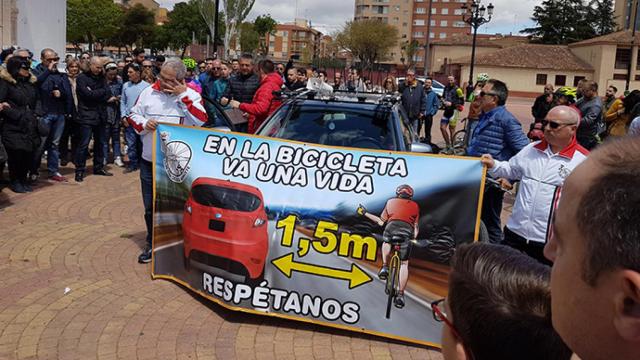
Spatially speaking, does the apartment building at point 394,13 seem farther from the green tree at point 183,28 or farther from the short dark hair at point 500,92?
the short dark hair at point 500,92

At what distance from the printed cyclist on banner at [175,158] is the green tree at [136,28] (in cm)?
6955

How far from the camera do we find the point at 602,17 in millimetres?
77562

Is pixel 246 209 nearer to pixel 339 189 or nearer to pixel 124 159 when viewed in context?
pixel 339 189

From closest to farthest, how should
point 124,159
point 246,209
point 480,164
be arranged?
point 480,164 → point 246,209 → point 124,159

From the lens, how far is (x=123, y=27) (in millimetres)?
69562

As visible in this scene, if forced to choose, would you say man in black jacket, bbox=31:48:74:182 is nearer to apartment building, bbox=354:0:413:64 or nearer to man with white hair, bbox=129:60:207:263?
man with white hair, bbox=129:60:207:263

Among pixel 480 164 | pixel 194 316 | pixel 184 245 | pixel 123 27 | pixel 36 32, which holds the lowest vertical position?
pixel 194 316

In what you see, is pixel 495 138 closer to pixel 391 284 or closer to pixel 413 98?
pixel 391 284

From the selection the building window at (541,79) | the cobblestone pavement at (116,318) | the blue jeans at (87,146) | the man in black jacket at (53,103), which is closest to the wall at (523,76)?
the building window at (541,79)

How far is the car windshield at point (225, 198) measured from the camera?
14.8ft

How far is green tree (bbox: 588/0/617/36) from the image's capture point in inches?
3046

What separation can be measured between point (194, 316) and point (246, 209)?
1.02 meters

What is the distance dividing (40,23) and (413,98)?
40.7 ft

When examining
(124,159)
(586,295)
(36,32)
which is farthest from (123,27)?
(586,295)
